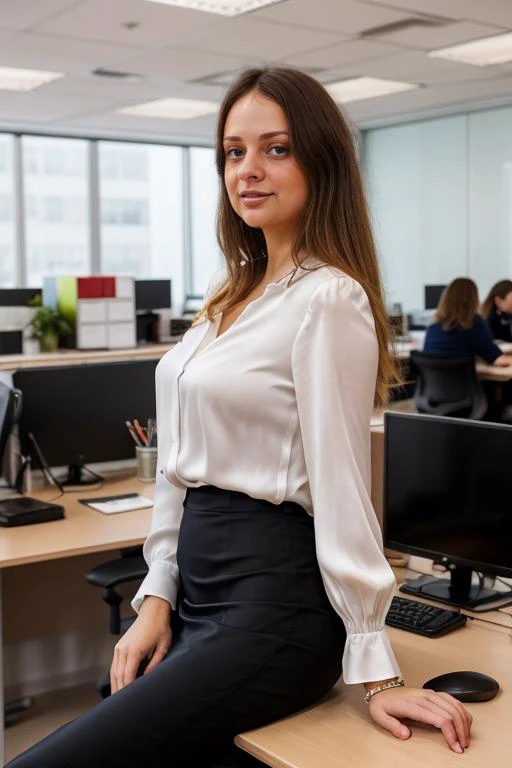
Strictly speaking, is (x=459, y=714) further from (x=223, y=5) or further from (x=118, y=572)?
(x=223, y=5)

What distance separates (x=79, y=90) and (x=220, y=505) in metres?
6.73

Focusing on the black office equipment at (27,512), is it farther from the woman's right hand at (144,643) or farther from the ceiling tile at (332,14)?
the ceiling tile at (332,14)

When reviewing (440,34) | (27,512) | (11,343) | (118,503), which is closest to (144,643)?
(27,512)

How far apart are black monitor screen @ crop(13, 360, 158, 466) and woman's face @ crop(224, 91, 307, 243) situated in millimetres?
1871

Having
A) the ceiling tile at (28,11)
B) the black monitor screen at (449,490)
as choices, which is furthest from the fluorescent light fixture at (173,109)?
the black monitor screen at (449,490)

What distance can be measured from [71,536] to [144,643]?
123cm

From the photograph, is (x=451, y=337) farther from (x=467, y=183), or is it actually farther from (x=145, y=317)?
(x=467, y=183)

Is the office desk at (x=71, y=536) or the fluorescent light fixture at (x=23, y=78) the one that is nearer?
the office desk at (x=71, y=536)

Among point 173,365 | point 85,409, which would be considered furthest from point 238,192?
point 85,409

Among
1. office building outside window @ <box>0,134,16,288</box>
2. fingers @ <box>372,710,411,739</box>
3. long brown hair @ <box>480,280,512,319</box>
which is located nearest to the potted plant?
fingers @ <box>372,710,411,739</box>

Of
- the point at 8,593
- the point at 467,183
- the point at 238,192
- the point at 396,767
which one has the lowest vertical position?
the point at 8,593

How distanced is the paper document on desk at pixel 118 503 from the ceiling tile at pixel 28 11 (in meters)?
3.02

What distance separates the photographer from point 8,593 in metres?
3.20

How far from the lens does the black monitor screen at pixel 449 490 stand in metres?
2.00
